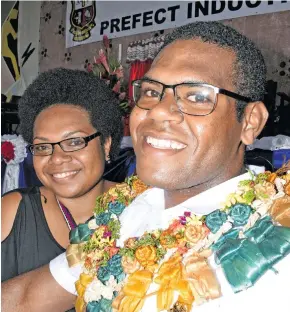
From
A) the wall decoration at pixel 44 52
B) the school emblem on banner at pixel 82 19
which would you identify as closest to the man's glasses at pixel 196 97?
the school emblem on banner at pixel 82 19

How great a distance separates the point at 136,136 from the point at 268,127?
1.83 meters

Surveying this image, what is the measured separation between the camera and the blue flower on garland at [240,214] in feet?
3.84

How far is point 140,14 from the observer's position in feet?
15.1

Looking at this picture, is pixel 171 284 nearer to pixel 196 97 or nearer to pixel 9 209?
pixel 196 97

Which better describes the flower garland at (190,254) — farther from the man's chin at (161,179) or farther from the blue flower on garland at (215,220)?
the man's chin at (161,179)

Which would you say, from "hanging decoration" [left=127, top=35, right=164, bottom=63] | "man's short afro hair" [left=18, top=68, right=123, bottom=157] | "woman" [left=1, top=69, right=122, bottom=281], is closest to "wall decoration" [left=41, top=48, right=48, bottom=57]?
"hanging decoration" [left=127, top=35, right=164, bottom=63]

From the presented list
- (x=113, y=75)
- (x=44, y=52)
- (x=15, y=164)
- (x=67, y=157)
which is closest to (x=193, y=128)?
(x=67, y=157)

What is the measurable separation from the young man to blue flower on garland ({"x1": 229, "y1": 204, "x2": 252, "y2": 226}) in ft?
0.31

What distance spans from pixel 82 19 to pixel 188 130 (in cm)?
421

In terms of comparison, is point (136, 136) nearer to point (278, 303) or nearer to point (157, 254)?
point (157, 254)

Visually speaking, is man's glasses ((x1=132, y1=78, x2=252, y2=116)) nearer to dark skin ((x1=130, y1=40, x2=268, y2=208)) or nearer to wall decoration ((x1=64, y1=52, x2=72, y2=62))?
dark skin ((x1=130, y1=40, x2=268, y2=208))

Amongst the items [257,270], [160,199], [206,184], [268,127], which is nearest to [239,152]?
[206,184]

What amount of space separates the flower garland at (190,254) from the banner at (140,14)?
264cm

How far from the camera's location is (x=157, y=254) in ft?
4.10
